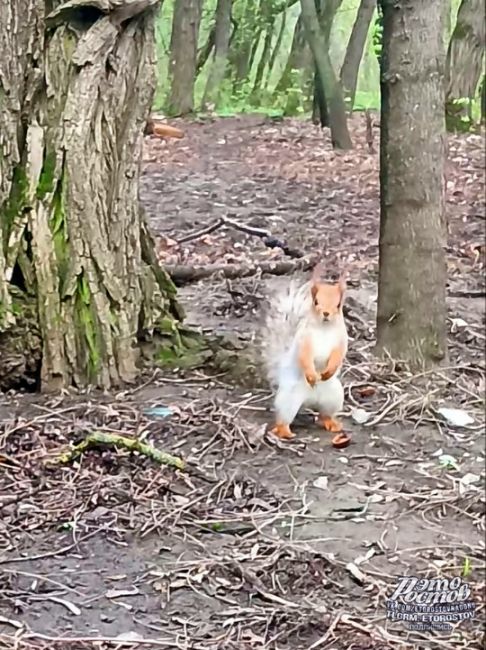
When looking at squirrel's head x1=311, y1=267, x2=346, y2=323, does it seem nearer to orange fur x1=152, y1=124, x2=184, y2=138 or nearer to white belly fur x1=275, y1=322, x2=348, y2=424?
white belly fur x1=275, y1=322, x2=348, y2=424

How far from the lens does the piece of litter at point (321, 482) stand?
5.56ft

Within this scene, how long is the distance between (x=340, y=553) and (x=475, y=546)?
0.59 feet

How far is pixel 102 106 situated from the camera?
2090mm

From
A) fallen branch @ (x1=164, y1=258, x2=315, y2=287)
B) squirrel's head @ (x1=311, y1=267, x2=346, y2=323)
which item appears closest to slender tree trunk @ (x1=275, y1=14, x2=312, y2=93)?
squirrel's head @ (x1=311, y1=267, x2=346, y2=323)

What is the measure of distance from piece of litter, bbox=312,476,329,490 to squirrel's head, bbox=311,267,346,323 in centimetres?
24

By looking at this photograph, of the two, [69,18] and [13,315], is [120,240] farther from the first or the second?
[69,18]

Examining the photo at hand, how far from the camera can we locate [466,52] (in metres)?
1.53

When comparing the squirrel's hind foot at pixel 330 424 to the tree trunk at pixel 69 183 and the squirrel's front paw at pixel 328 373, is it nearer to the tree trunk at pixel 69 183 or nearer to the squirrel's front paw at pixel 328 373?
the squirrel's front paw at pixel 328 373

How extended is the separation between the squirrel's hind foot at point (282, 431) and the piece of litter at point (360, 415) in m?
0.10

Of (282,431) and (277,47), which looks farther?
(282,431)

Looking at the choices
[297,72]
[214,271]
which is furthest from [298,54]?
[214,271]

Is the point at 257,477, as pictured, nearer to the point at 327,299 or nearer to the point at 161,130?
the point at 327,299

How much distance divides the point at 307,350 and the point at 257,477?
0.22m

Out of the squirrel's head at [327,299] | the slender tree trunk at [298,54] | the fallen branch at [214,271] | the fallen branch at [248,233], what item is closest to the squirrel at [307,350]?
the squirrel's head at [327,299]
